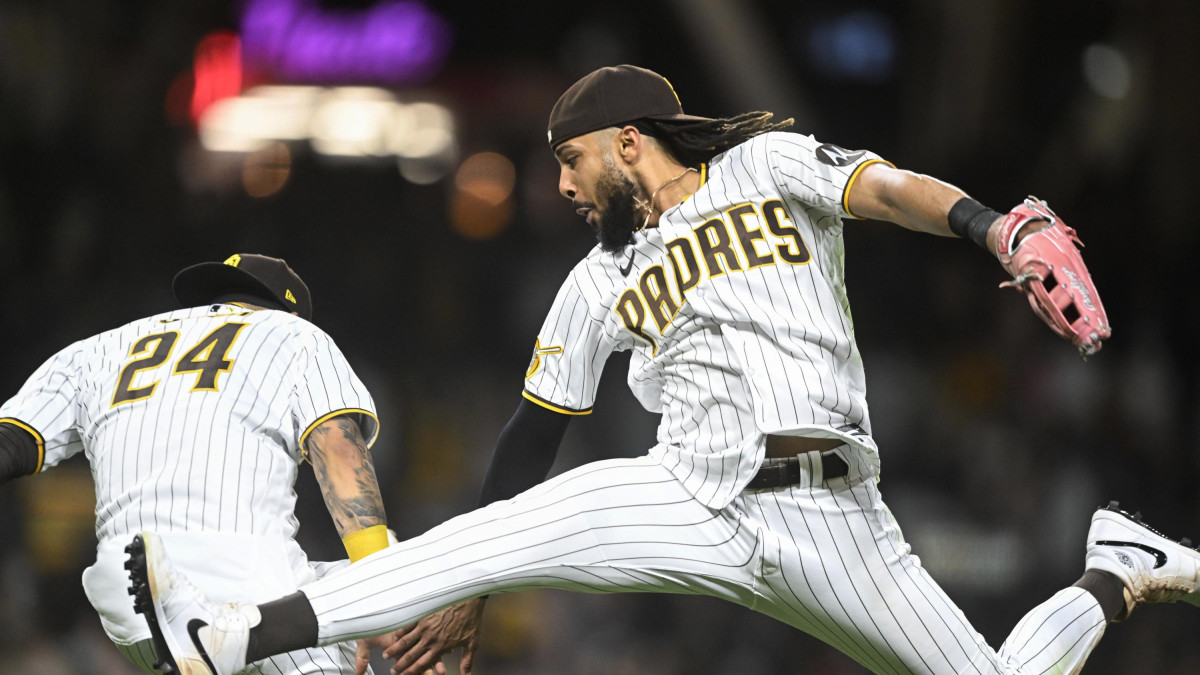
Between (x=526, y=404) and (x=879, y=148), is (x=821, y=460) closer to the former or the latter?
(x=526, y=404)

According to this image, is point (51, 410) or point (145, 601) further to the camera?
point (51, 410)

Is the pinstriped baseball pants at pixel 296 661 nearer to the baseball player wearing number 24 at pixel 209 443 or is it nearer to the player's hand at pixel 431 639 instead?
the baseball player wearing number 24 at pixel 209 443

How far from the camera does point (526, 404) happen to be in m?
3.30

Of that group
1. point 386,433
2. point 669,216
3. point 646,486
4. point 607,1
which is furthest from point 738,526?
point 607,1

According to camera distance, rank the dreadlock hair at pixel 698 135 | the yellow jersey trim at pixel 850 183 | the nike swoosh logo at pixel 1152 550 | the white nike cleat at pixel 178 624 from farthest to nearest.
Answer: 1. the nike swoosh logo at pixel 1152 550
2. the dreadlock hair at pixel 698 135
3. the yellow jersey trim at pixel 850 183
4. the white nike cleat at pixel 178 624

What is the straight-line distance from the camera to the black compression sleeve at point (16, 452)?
302 centimetres

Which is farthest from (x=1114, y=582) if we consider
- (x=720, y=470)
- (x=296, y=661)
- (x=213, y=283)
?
(x=213, y=283)

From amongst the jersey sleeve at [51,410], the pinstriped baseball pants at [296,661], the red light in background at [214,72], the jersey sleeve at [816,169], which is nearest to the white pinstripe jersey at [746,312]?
the jersey sleeve at [816,169]

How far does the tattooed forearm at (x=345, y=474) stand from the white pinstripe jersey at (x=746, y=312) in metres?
0.72

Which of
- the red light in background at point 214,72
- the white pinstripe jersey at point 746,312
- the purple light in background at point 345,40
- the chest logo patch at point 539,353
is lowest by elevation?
the chest logo patch at point 539,353

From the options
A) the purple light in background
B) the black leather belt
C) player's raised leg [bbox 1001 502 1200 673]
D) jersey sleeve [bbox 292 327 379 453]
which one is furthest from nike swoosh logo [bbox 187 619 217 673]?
the purple light in background

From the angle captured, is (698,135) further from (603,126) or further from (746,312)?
(746,312)

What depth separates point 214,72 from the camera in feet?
32.4

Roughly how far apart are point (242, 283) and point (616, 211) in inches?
44.7
